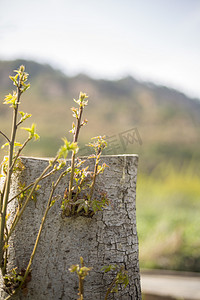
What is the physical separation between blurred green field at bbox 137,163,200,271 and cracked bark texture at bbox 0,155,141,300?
9.65ft

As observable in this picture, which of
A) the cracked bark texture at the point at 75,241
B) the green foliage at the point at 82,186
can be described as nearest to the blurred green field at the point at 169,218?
the cracked bark texture at the point at 75,241

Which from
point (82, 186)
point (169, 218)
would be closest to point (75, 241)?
point (82, 186)

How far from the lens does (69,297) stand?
1.07 metres

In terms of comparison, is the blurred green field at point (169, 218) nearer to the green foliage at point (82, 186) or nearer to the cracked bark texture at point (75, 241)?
the cracked bark texture at point (75, 241)

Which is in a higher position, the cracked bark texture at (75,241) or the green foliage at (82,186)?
the green foliage at (82,186)

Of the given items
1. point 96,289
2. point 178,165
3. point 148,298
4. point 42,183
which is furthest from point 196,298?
point 178,165

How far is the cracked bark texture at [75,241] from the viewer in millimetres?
1075

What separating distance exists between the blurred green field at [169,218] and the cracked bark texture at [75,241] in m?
2.94

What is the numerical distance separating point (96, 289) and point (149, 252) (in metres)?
Answer: 3.94

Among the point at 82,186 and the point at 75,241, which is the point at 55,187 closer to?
the point at 82,186

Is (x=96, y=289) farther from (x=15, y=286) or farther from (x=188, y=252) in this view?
(x=188, y=252)

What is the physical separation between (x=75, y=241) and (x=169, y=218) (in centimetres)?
523

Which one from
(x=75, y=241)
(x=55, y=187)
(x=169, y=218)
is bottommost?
(x=169, y=218)

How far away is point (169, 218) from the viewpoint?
6.06 metres
